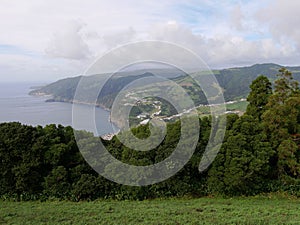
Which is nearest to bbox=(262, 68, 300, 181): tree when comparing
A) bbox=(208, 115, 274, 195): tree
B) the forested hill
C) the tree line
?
the tree line

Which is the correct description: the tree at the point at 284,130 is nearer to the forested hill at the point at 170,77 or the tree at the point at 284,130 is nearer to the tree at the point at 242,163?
the tree at the point at 242,163

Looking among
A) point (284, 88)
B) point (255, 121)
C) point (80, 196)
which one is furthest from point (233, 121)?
point (80, 196)

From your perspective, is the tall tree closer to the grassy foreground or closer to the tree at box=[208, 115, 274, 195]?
the tree at box=[208, 115, 274, 195]

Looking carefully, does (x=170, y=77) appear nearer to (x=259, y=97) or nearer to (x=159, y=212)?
(x=259, y=97)

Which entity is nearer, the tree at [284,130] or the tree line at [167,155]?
the tree line at [167,155]

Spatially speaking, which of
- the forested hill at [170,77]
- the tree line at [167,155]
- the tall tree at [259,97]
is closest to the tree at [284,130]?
the tree line at [167,155]

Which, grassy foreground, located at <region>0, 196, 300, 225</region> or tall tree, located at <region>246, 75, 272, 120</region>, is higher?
tall tree, located at <region>246, 75, 272, 120</region>

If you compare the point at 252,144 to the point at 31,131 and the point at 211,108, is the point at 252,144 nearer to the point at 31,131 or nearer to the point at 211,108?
the point at 211,108

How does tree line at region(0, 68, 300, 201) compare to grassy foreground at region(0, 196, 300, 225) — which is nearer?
grassy foreground at region(0, 196, 300, 225)
